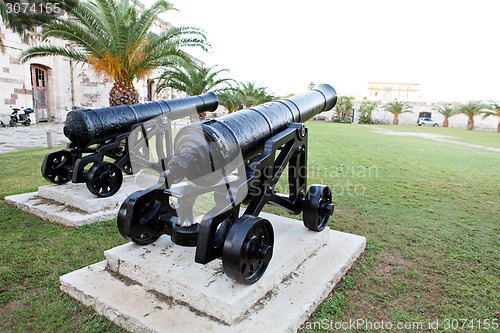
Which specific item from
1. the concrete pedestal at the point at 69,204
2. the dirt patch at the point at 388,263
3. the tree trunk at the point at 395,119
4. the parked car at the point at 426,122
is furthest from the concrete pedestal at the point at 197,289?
the parked car at the point at 426,122

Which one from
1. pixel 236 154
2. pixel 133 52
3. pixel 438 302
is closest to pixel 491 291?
pixel 438 302

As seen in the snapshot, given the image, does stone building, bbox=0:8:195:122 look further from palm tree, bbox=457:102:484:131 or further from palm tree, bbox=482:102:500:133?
palm tree, bbox=457:102:484:131

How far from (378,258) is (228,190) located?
5.31 feet

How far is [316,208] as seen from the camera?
2.80 meters

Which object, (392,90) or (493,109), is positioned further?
(392,90)

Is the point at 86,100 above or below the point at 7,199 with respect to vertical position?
above

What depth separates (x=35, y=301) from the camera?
219 cm

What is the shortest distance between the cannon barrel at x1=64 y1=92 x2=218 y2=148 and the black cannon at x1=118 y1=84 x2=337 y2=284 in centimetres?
189

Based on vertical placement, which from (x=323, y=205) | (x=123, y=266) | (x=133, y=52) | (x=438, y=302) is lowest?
(x=438, y=302)

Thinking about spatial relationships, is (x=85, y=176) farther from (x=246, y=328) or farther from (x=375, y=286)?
(x=375, y=286)

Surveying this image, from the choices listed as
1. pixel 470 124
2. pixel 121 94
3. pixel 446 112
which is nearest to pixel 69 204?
pixel 121 94

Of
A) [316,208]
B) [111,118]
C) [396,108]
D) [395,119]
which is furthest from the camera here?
[395,119]

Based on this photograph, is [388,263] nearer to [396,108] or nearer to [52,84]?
[52,84]

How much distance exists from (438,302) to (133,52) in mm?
7793
